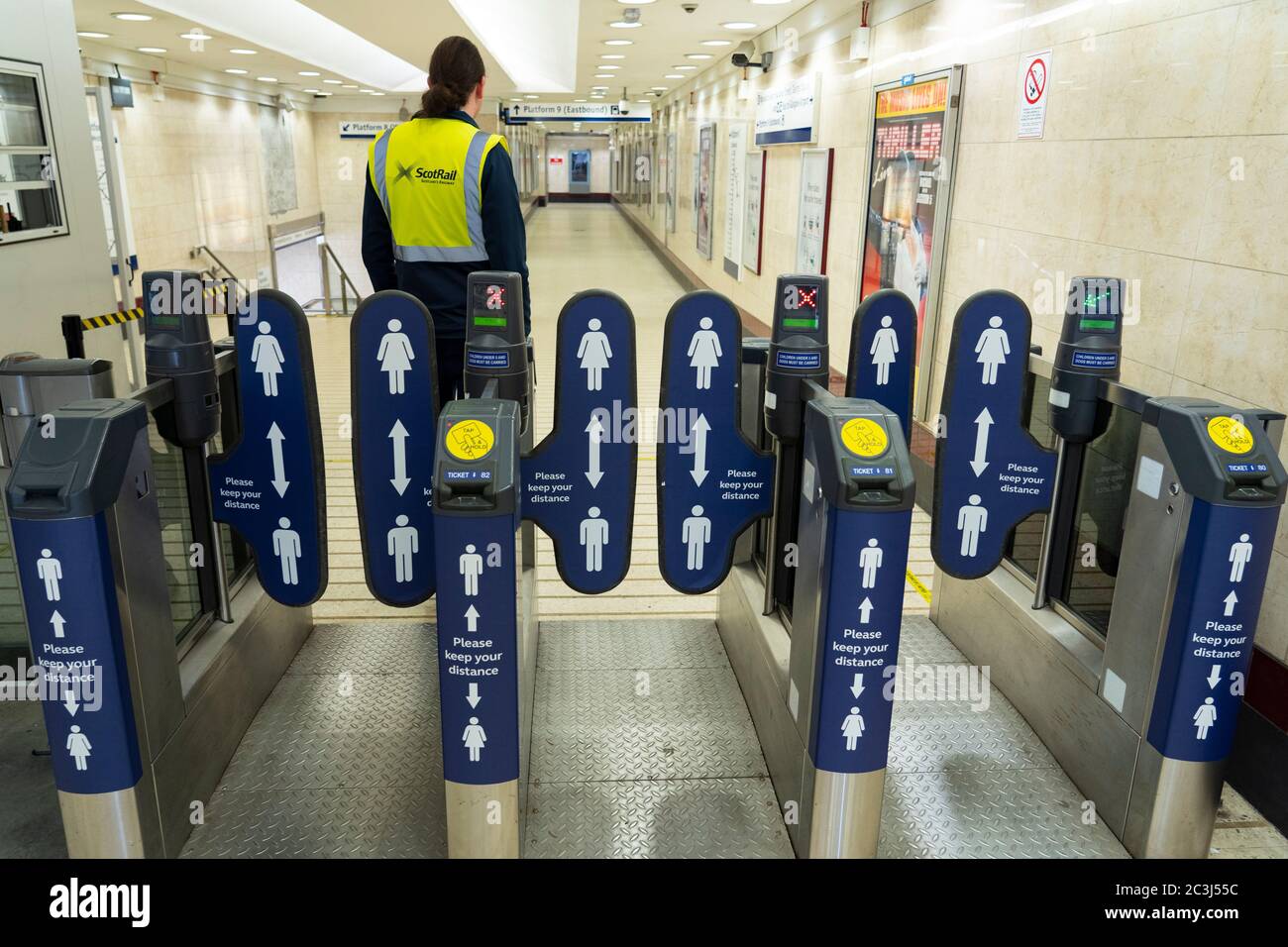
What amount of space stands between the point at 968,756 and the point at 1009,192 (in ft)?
8.14

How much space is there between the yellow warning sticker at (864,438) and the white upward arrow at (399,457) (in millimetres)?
1170

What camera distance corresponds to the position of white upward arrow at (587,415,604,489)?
249 centimetres

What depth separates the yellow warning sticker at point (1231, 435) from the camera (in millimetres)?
1941

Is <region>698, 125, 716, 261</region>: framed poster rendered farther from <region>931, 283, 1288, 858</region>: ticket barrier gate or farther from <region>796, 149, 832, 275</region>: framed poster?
<region>931, 283, 1288, 858</region>: ticket barrier gate

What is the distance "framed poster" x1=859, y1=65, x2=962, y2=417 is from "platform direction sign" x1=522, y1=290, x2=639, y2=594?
238 cm

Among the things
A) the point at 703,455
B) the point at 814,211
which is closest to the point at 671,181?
the point at 814,211

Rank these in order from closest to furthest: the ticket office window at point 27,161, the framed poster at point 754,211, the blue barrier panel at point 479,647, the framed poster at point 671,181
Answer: the blue barrier panel at point 479,647
the ticket office window at point 27,161
the framed poster at point 754,211
the framed poster at point 671,181

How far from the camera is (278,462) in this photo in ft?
8.36

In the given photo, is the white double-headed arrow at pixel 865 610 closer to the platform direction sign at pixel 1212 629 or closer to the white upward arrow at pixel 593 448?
the platform direction sign at pixel 1212 629

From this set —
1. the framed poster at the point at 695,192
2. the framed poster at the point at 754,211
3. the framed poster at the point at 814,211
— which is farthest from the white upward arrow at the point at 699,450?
the framed poster at the point at 695,192

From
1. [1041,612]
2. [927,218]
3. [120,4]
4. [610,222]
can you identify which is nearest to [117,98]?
[120,4]

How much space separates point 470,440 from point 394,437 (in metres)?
0.69

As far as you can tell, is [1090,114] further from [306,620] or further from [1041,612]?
[306,620]

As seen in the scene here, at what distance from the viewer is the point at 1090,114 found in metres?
3.33
